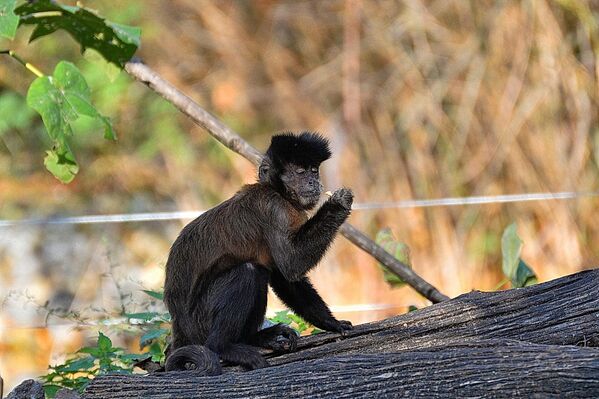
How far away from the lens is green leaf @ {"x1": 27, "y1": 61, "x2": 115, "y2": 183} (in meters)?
4.18

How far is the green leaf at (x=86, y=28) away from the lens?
450cm

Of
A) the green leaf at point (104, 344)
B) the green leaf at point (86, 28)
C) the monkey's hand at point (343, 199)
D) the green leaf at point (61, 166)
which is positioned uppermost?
the green leaf at point (86, 28)

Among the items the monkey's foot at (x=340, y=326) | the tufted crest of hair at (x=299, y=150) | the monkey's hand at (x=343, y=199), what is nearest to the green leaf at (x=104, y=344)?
the monkey's foot at (x=340, y=326)

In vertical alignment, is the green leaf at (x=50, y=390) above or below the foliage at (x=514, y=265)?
below

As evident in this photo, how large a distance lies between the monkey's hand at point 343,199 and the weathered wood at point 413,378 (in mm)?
854

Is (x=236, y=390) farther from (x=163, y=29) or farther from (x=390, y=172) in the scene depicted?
(x=163, y=29)

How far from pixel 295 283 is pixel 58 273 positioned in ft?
19.4

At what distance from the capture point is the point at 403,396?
3.17 metres

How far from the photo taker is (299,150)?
14.2 feet

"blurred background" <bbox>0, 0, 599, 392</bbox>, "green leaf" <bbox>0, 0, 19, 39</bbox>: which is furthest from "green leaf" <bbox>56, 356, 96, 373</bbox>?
"blurred background" <bbox>0, 0, 599, 392</bbox>

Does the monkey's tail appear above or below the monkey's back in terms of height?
below

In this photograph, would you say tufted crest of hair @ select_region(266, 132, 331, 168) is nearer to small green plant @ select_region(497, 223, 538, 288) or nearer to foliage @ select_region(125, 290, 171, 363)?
foliage @ select_region(125, 290, 171, 363)

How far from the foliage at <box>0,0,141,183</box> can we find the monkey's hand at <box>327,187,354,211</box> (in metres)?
1.12

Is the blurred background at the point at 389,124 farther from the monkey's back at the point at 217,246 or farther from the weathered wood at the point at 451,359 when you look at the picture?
the weathered wood at the point at 451,359
